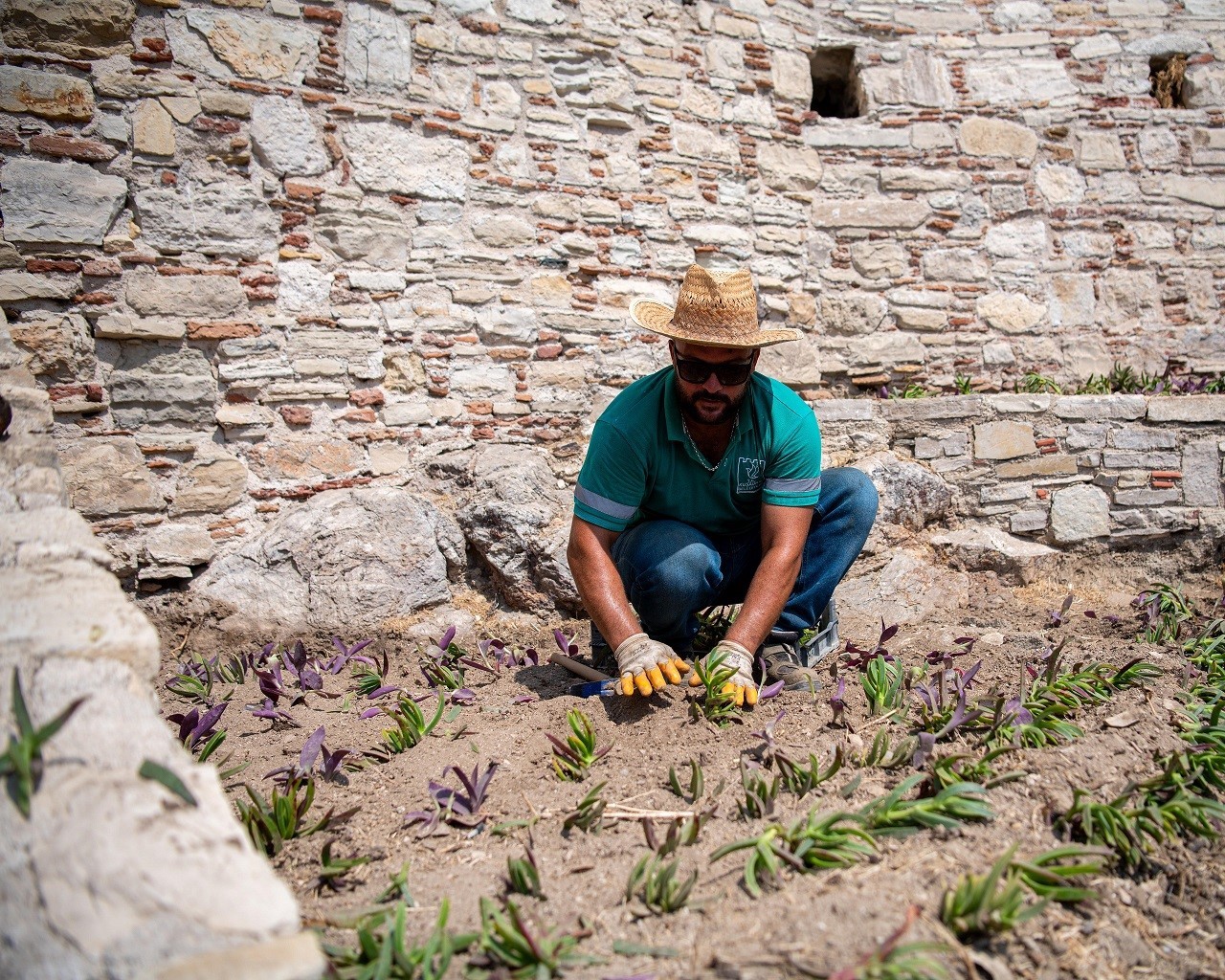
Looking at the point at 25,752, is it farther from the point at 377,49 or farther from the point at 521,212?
the point at 377,49

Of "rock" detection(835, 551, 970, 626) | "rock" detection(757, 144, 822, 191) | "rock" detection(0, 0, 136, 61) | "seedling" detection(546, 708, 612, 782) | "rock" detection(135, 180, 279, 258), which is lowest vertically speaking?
"rock" detection(835, 551, 970, 626)

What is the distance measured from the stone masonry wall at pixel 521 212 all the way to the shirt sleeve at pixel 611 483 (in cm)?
154

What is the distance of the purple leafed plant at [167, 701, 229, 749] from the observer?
8.41 feet

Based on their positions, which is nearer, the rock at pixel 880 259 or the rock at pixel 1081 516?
the rock at pixel 1081 516

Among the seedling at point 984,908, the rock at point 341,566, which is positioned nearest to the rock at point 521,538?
the rock at point 341,566

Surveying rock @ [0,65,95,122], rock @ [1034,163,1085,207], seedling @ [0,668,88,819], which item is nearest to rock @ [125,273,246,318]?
rock @ [0,65,95,122]

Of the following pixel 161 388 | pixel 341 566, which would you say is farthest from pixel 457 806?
pixel 161 388

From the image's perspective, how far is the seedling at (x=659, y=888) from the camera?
1752 millimetres

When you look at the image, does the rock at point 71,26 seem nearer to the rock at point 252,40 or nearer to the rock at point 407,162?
the rock at point 252,40

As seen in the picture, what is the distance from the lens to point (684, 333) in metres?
2.73

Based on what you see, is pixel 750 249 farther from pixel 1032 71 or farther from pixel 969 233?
pixel 1032 71

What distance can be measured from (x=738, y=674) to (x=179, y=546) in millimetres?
2486

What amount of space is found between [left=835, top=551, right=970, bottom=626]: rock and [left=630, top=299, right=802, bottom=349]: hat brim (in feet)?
5.27

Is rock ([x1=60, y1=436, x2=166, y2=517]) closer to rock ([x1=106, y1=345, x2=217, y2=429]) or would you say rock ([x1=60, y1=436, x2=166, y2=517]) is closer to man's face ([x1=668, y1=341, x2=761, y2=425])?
rock ([x1=106, y1=345, x2=217, y2=429])
